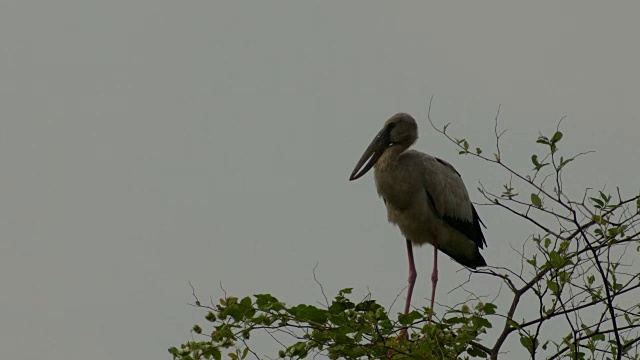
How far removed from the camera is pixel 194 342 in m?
5.64

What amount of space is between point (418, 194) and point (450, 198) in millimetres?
446

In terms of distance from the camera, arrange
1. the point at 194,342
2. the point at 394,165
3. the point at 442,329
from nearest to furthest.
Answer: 1. the point at 194,342
2. the point at 442,329
3. the point at 394,165

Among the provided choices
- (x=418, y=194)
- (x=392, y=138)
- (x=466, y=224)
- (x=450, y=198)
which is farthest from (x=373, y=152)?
(x=466, y=224)

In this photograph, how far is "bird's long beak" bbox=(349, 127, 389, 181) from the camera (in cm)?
1095

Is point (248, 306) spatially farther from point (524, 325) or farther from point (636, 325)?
point (636, 325)

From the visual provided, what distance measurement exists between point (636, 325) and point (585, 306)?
1.00 ft

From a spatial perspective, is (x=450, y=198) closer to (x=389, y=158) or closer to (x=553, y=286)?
(x=389, y=158)

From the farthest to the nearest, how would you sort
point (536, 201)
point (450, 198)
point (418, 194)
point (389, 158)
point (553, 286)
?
point (450, 198)
point (389, 158)
point (418, 194)
point (536, 201)
point (553, 286)

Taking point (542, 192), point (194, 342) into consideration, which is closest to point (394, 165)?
point (542, 192)

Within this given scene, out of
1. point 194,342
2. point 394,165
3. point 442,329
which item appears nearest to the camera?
point 194,342

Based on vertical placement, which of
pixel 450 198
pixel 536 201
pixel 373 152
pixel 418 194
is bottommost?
pixel 536 201

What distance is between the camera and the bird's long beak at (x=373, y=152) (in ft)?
35.9

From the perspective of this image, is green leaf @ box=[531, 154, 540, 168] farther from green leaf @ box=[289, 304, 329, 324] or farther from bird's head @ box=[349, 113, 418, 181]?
bird's head @ box=[349, 113, 418, 181]

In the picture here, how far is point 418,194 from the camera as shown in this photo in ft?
34.8
